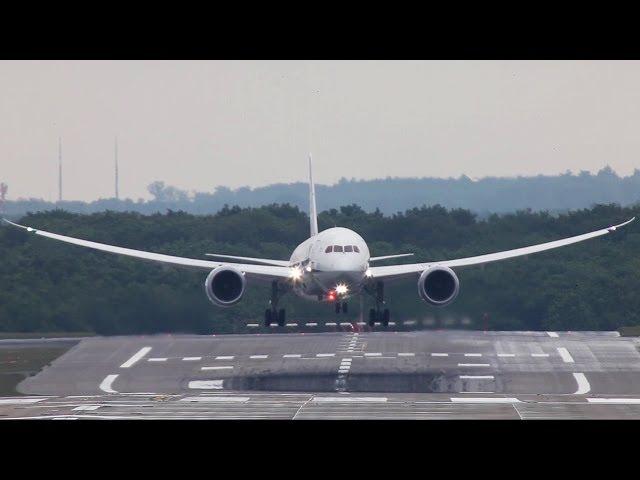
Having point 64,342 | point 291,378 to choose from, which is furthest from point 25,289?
point 291,378

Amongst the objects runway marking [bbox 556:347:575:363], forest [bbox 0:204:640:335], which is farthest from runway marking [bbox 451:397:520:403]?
forest [bbox 0:204:640:335]

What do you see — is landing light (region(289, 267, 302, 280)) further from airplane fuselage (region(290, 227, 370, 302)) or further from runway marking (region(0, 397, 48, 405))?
runway marking (region(0, 397, 48, 405))

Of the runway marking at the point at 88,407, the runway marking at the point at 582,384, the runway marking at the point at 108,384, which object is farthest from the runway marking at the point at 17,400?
the runway marking at the point at 582,384

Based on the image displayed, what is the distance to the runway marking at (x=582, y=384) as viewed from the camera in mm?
56537

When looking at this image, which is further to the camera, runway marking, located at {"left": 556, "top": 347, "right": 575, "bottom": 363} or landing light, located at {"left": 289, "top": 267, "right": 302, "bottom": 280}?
runway marking, located at {"left": 556, "top": 347, "right": 575, "bottom": 363}

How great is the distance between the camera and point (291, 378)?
196 feet

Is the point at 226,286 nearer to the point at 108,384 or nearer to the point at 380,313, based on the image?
the point at 380,313

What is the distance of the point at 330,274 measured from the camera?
53562mm

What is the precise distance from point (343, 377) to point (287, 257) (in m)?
35.4

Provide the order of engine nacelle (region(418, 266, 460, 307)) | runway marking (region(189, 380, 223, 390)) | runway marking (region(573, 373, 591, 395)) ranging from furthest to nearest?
engine nacelle (region(418, 266, 460, 307)), runway marking (region(189, 380, 223, 390)), runway marking (region(573, 373, 591, 395))

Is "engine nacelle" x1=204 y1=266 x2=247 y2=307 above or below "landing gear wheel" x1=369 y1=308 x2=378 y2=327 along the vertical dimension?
above

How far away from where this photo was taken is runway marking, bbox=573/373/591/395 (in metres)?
56.5

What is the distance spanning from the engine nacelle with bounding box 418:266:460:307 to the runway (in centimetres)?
368

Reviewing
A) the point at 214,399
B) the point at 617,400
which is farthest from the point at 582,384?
the point at 214,399
